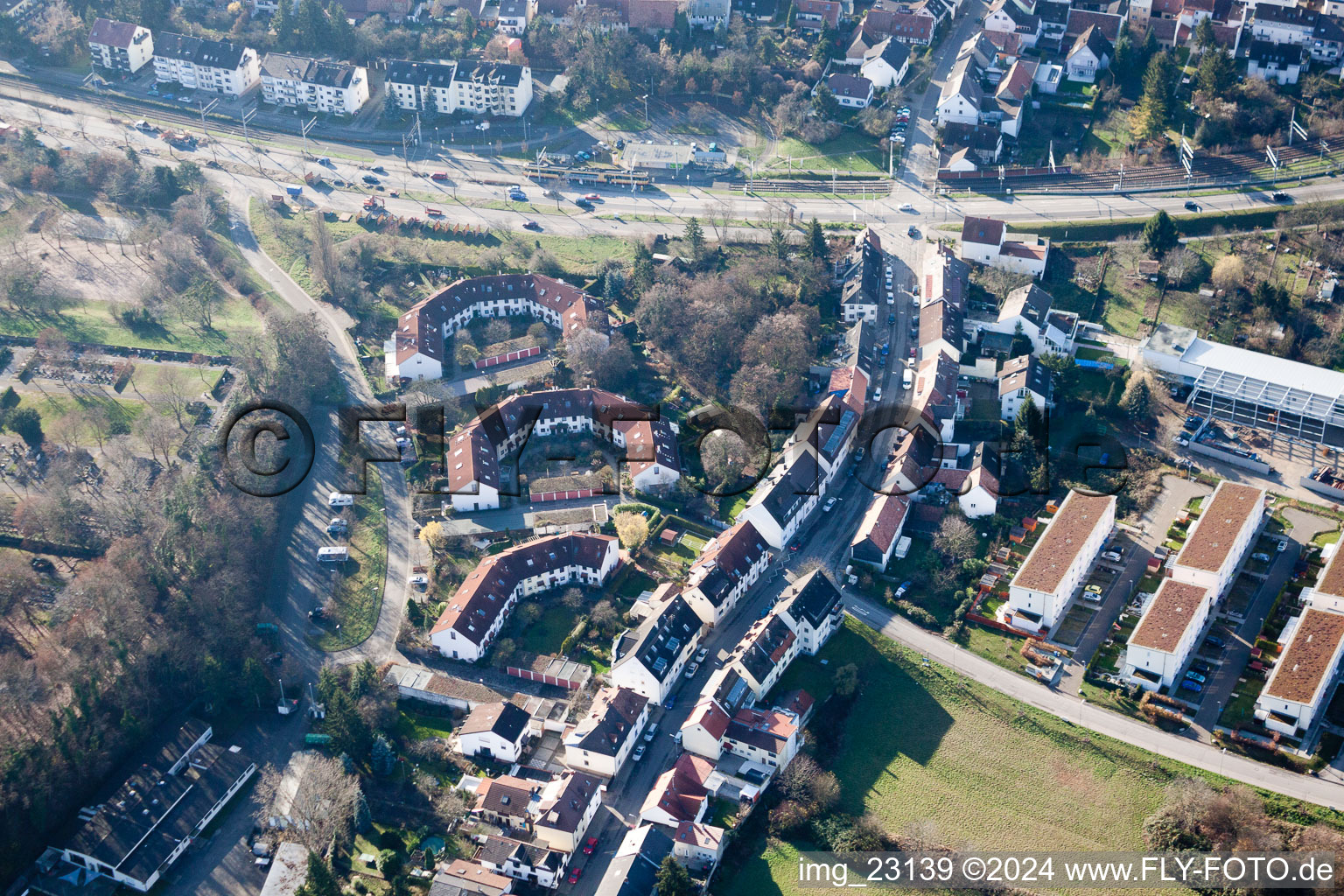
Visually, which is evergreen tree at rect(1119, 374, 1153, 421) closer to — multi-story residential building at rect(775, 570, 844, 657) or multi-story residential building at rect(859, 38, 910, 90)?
multi-story residential building at rect(775, 570, 844, 657)

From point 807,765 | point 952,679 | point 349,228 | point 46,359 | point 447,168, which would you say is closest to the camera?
point 807,765

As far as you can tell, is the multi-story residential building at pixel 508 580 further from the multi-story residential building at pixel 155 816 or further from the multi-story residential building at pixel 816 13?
the multi-story residential building at pixel 816 13

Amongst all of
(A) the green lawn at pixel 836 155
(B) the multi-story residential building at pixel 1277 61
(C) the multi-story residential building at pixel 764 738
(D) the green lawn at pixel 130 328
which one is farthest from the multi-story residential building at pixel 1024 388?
(D) the green lawn at pixel 130 328

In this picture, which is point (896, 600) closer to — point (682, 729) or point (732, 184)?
point (682, 729)

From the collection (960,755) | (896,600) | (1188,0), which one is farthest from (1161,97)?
(960,755)

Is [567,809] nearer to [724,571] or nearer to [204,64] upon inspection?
[724,571]

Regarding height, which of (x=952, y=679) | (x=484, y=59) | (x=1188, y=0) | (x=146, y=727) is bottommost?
(x=146, y=727)

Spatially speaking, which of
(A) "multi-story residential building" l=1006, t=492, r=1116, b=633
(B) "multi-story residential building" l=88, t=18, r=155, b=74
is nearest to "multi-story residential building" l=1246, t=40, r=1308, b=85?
(A) "multi-story residential building" l=1006, t=492, r=1116, b=633
